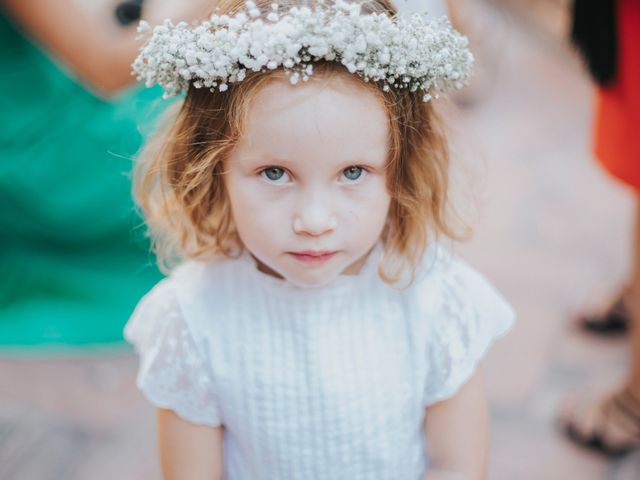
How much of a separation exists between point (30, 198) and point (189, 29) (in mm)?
1458

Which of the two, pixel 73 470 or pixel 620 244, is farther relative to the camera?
pixel 620 244

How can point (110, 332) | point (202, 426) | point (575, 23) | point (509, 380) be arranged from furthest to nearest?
point (110, 332) < point (509, 380) < point (575, 23) < point (202, 426)

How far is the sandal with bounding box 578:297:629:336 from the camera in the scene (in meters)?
2.26

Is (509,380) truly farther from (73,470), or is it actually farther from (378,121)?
(378,121)

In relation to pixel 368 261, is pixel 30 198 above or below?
below

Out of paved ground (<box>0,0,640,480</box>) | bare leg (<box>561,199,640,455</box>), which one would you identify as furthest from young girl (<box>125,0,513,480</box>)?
bare leg (<box>561,199,640,455</box>)

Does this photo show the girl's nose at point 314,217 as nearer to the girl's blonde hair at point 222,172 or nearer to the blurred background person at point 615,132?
the girl's blonde hair at point 222,172

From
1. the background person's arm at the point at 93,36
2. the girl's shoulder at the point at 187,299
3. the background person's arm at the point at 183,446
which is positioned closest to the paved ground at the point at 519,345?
the girl's shoulder at the point at 187,299

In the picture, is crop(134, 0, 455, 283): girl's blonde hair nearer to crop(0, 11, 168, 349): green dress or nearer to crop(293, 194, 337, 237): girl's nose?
→ crop(293, 194, 337, 237): girl's nose

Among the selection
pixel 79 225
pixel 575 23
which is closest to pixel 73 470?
pixel 79 225

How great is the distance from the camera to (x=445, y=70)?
1.02 metres

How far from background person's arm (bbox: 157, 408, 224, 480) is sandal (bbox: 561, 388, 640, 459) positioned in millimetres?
1064

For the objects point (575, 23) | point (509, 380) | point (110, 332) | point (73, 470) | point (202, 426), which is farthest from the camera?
point (110, 332)

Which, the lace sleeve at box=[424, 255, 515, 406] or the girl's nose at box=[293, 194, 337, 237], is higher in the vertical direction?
the girl's nose at box=[293, 194, 337, 237]
